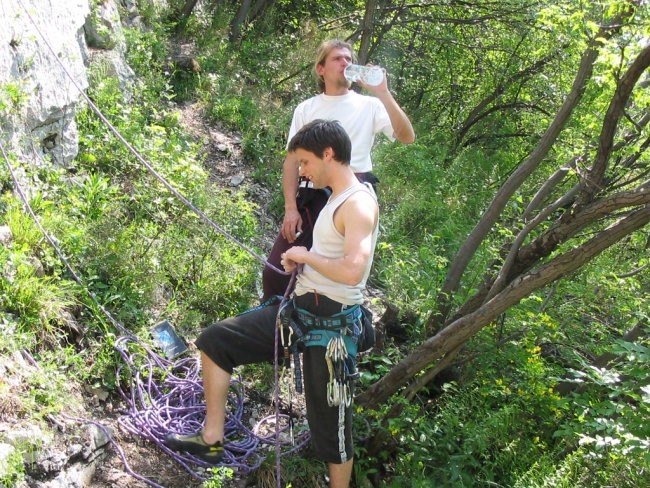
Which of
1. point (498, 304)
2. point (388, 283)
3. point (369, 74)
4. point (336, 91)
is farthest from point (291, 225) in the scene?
point (388, 283)

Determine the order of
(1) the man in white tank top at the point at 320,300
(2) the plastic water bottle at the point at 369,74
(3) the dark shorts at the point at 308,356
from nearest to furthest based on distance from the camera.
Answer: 1. (1) the man in white tank top at the point at 320,300
2. (3) the dark shorts at the point at 308,356
3. (2) the plastic water bottle at the point at 369,74

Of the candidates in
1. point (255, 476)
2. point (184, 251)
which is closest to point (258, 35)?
point (184, 251)

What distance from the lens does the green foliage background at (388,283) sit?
3.59m

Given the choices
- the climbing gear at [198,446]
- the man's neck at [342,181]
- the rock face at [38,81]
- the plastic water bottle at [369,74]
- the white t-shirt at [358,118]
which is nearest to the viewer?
the man's neck at [342,181]

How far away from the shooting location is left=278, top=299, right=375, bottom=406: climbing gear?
3.10m

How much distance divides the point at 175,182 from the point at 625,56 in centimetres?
372

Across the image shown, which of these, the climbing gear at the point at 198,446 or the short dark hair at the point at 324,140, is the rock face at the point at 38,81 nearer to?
the short dark hair at the point at 324,140

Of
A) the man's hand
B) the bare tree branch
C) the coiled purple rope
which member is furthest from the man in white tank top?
the bare tree branch

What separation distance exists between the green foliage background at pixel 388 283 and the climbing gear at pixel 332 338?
77cm

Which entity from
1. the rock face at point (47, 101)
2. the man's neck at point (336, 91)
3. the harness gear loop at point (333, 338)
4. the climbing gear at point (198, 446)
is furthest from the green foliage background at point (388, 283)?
the man's neck at point (336, 91)

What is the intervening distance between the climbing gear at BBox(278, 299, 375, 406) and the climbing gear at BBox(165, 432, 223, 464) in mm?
634

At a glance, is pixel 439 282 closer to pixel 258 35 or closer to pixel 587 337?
→ pixel 587 337

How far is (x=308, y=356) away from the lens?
3.19 meters

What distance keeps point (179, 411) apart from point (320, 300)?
50.5 inches
